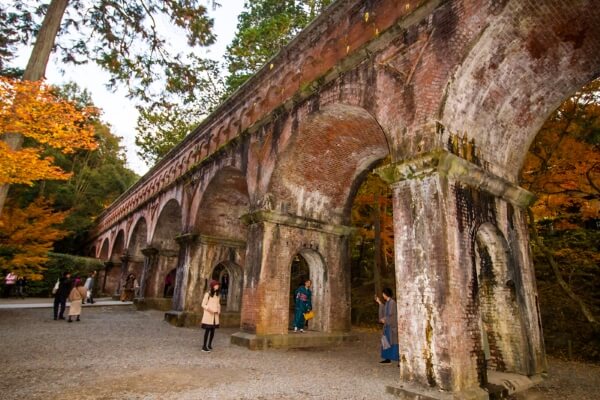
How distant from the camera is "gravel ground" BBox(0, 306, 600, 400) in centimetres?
493

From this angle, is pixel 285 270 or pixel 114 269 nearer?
pixel 285 270

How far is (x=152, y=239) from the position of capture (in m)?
17.7

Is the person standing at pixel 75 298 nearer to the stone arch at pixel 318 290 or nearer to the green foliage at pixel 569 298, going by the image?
the stone arch at pixel 318 290

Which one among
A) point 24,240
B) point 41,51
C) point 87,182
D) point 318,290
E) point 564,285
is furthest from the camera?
point 87,182

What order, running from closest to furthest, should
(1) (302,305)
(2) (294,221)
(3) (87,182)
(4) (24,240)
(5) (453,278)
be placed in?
(5) (453,278)
(2) (294,221)
(1) (302,305)
(4) (24,240)
(3) (87,182)

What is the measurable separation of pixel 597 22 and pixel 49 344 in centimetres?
1194

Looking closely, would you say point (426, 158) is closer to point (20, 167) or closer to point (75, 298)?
point (20, 167)

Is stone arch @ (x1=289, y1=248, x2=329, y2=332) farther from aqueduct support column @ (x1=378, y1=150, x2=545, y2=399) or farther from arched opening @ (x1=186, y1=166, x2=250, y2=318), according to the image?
aqueduct support column @ (x1=378, y1=150, x2=545, y2=399)

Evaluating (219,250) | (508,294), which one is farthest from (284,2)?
(508,294)

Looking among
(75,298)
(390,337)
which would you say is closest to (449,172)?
(390,337)

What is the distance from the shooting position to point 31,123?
7.15 metres

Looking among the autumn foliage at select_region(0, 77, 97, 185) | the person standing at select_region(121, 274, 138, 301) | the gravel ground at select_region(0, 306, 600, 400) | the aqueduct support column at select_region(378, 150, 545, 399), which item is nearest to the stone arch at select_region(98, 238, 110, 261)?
the person standing at select_region(121, 274, 138, 301)

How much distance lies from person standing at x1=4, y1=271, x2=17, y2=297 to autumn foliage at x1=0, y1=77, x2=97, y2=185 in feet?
50.8

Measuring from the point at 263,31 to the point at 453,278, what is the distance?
49.0ft
